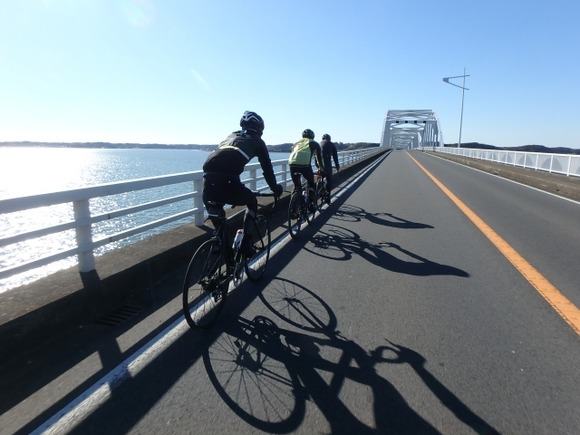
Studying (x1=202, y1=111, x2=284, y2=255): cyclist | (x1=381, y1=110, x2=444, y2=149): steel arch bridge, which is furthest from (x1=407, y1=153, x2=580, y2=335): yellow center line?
(x1=381, y1=110, x2=444, y2=149): steel arch bridge

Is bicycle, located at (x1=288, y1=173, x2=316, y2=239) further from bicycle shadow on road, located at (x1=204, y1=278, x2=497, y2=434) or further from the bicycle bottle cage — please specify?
bicycle shadow on road, located at (x1=204, y1=278, x2=497, y2=434)

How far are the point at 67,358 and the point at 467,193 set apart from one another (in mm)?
13334

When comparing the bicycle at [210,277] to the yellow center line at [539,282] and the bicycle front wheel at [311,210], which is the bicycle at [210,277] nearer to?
the yellow center line at [539,282]

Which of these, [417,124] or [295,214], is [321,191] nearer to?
[295,214]

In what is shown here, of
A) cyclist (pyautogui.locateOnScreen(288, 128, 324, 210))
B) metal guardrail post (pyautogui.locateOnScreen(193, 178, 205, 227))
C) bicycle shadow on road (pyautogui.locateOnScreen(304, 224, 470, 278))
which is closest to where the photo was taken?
bicycle shadow on road (pyautogui.locateOnScreen(304, 224, 470, 278))

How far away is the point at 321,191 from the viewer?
995 centimetres

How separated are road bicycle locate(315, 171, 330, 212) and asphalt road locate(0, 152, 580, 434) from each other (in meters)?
4.33

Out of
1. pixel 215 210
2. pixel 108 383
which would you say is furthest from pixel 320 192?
pixel 108 383

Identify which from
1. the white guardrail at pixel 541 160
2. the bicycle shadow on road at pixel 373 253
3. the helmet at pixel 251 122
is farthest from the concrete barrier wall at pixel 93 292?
the white guardrail at pixel 541 160

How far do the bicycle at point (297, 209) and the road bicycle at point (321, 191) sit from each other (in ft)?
4.20

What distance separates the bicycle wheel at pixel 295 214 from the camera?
286 inches

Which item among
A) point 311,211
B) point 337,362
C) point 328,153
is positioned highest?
point 328,153

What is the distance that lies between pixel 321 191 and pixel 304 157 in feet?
6.44

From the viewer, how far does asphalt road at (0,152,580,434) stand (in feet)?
8.05
